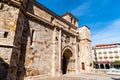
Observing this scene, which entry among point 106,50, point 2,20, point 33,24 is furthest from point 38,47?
point 106,50

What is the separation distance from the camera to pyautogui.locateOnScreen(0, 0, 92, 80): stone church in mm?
8180

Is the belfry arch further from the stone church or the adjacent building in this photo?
the adjacent building

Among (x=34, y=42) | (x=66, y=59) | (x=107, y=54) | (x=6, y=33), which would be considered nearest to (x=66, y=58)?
(x=66, y=59)

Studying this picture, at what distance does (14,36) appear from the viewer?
28.1 ft

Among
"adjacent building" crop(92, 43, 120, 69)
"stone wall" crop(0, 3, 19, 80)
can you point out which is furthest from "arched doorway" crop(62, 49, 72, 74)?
"adjacent building" crop(92, 43, 120, 69)

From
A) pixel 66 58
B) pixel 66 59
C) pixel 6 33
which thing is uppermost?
pixel 6 33

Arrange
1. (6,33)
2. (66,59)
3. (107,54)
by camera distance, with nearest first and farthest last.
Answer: (6,33)
(66,59)
(107,54)

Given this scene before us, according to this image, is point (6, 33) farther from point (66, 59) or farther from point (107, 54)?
point (107, 54)

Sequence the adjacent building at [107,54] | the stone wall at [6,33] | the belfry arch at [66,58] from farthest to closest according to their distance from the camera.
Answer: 1. the adjacent building at [107,54]
2. the belfry arch at [66,58]
3. the stone wall at [6,33]

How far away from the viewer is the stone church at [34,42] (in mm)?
8180

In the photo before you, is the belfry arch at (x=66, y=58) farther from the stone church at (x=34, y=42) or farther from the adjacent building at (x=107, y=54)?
the adjacent building at (x=107, y=54)

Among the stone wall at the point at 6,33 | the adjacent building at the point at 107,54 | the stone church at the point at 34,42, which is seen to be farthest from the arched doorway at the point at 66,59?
the adjacent building at the point at 107,54

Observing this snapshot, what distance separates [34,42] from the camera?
1185cm

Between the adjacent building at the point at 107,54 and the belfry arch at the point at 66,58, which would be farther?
the adjacent building at the point at 107,54
